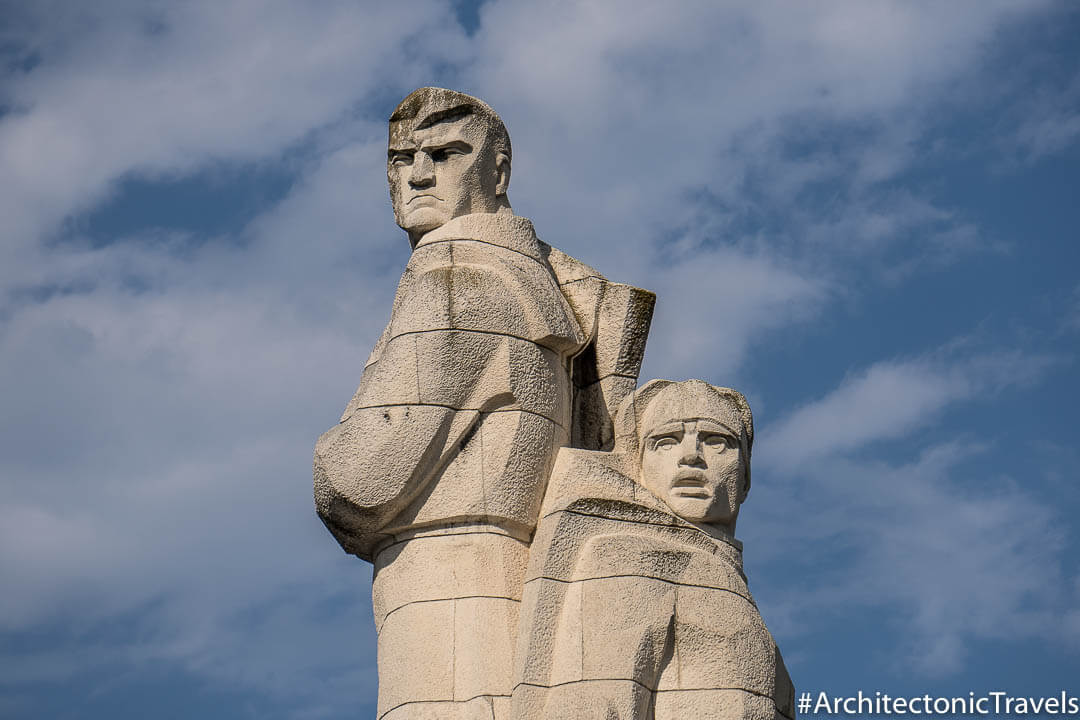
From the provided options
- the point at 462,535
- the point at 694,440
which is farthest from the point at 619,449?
the point at 462,535

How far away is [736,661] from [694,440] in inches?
62.9

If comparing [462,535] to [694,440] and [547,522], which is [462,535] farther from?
[694,440]

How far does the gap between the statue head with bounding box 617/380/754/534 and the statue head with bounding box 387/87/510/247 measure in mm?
1907

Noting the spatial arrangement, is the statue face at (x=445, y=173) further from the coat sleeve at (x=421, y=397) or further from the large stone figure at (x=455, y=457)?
the coat sleeve at (x=421, y=397)

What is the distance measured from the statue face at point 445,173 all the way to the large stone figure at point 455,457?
0.57 ft

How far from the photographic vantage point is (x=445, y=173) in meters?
14.2

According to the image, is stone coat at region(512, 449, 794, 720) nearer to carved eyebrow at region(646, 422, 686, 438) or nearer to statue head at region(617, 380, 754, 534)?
statue head at region(617, 380, 754, 534)

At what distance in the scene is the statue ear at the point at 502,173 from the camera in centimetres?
1439

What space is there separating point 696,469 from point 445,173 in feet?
9.15

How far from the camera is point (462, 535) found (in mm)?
12930

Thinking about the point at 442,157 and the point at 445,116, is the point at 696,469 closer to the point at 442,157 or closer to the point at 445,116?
the point at 442,157

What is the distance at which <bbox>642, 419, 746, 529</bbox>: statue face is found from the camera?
13.4 m

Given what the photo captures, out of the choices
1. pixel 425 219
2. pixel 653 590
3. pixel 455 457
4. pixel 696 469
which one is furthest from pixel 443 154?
pixel 653 590

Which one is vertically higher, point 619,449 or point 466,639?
point 619,449
